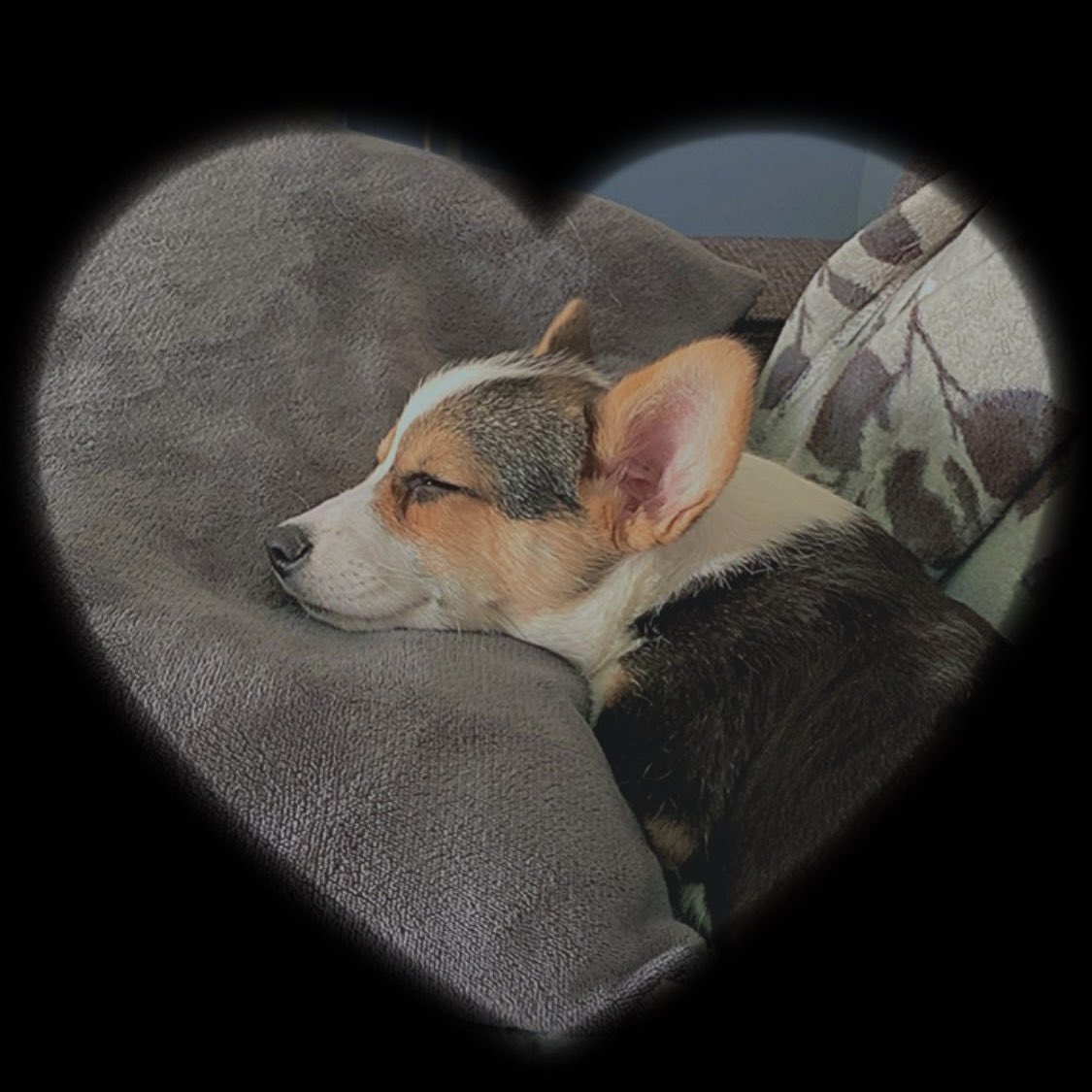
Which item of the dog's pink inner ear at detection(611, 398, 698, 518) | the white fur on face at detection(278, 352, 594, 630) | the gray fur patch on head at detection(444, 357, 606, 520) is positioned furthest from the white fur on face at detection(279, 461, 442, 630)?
the dog's pink inner ear at detection(611, 398, 698, 518)

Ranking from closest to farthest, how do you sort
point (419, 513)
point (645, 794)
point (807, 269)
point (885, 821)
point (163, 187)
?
point (885, 821)
point (645, 794)
point (419, 513)
point (163, 187)
point (807, 269)

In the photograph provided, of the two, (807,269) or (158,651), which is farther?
(807,269)

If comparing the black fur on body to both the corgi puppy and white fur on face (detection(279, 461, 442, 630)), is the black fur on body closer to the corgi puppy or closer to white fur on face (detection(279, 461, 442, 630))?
the corgi puppy

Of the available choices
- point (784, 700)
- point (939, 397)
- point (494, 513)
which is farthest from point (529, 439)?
point (939, 397)

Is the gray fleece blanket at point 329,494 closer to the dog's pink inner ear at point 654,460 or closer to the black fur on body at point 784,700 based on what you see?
the black fur on body at point 784,700

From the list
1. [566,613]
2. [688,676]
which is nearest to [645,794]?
[688,676]

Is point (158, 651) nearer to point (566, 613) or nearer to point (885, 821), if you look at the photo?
point (566, 613)

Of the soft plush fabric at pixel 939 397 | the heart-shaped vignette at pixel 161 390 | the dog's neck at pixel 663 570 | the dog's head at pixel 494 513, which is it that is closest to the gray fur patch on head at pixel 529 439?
the dog's head at pixel 494 513
